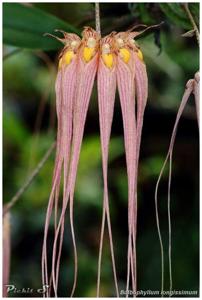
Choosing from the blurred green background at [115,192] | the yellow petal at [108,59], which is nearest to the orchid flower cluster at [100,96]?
the yellow petal at [108,59]

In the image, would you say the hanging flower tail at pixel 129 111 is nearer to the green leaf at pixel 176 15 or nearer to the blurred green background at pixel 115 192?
the green leaf at pixel 176 15

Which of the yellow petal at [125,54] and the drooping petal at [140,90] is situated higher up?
the yellow petal at [125,54]

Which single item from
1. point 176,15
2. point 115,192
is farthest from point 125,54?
point 115,192

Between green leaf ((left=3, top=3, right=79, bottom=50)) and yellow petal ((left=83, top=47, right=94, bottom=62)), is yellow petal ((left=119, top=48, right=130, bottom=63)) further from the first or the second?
green leaf ((left=3, top=3, right=79, bottom=50))

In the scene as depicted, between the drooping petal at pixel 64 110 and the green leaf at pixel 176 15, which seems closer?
the drooping petal at pixel 64 110

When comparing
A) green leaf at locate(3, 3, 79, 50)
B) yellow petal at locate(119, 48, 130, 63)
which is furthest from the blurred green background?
yellow petal at locate(119, 48, 130, 63)

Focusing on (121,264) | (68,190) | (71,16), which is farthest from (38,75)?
(68,190)
